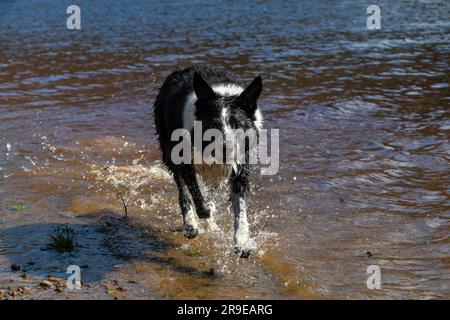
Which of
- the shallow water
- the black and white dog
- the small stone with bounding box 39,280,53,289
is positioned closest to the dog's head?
the black and white dog

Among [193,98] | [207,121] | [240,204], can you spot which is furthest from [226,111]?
[240,204]

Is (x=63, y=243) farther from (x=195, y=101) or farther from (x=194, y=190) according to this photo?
(x=195, y=101)

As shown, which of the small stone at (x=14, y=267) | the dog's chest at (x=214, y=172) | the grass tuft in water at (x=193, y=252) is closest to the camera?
the small stone at (x=14, y=267)

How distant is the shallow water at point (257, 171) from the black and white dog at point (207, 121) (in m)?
0.31

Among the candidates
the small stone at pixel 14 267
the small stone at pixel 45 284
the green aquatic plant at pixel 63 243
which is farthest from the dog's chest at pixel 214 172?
the small stone at pixel 14 267

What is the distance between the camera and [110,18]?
23078mm

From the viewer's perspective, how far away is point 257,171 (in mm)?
8391

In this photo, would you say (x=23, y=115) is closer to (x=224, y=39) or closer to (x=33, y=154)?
(x=33, y=154)

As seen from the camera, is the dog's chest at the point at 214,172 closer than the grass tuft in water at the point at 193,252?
Yes

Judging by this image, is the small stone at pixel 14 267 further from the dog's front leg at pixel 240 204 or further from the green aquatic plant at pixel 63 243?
the dog's front leg at pixel 240 204

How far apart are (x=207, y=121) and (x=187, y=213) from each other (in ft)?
4.46

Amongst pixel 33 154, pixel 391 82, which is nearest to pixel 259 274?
pixel 33 154

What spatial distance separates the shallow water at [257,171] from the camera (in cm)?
535

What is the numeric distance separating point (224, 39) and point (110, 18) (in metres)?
6.85
